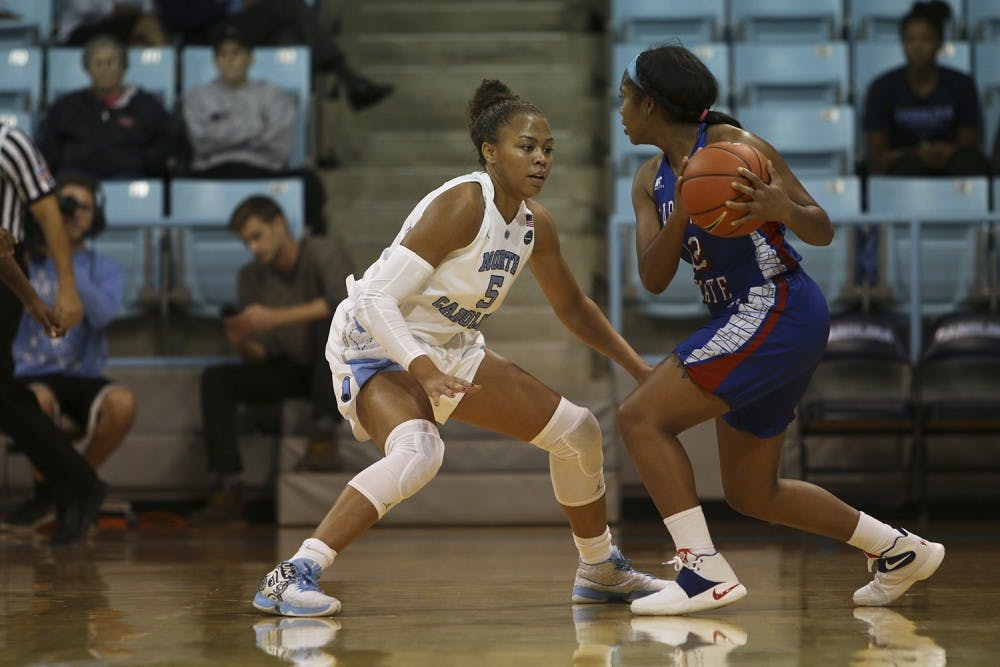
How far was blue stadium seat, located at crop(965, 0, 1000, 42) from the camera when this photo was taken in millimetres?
8531

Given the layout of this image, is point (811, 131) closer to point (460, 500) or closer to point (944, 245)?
point (944, 245)

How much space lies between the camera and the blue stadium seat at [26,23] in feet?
28.6

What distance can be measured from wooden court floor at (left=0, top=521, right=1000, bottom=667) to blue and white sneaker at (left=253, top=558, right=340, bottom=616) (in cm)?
4

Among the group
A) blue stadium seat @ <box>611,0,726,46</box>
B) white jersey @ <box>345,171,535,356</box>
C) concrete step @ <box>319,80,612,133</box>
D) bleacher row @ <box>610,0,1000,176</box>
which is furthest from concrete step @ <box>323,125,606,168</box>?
white jersey @ <box>345,171,535,356</box>

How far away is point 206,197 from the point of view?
7551 mm

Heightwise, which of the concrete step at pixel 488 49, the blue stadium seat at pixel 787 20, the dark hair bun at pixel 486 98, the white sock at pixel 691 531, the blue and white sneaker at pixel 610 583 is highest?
the blue stadium seat at pixel 787 20

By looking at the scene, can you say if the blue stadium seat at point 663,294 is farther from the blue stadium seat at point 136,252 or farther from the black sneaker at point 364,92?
the blue stadium seat at point 136,252

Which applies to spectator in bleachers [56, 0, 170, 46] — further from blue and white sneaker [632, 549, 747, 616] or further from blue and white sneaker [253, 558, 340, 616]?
blue and white sneaker [632, 549, 747, 616]

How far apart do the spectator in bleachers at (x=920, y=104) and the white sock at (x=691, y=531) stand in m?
4.63

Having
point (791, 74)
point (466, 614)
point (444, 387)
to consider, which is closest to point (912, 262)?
point (791, 74)

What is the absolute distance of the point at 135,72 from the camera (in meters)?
8.28

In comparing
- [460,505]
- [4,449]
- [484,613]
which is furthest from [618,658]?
[4,449]

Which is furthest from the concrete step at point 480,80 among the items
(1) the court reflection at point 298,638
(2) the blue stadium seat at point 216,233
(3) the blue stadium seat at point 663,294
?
(1) the court reflection at point 298,638

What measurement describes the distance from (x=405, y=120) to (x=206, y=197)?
5.31ft
